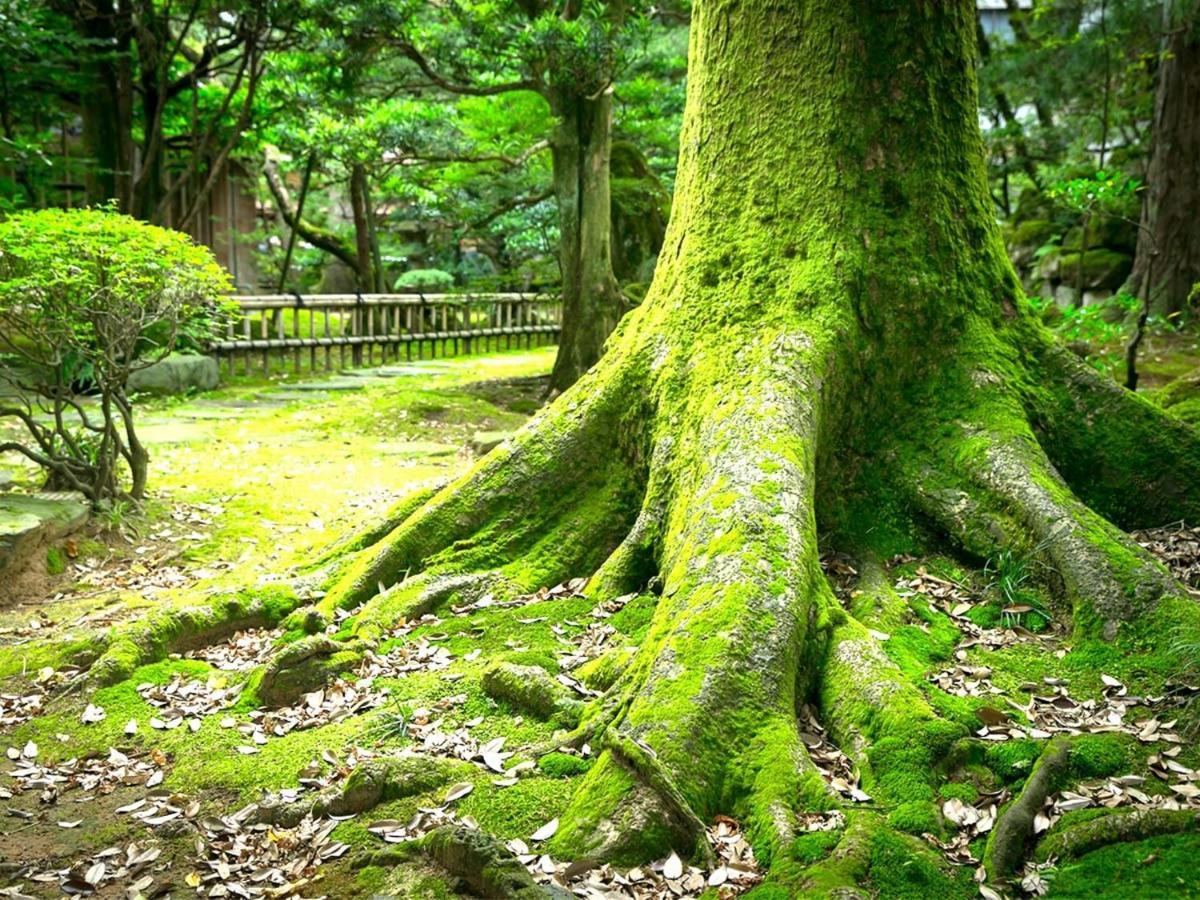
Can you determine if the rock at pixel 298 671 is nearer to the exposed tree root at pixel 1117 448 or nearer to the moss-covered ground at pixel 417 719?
the moss-covered ground at pixel 417 719

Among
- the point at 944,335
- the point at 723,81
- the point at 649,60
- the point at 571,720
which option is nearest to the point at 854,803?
the point at 571,720

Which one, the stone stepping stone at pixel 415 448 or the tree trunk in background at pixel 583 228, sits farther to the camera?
the tree trunk in background at pixel 583 228

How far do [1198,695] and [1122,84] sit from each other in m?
16.8

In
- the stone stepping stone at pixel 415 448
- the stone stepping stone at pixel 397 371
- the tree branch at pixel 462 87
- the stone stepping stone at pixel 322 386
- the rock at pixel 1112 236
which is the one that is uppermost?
the tree branch at pixel 462 87

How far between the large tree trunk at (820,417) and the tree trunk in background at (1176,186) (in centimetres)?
931

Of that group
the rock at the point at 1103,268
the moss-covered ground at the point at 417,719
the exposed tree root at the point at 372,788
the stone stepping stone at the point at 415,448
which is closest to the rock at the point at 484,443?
the stone stepping stone at the point at 415,448

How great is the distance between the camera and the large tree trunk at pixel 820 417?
4070mm

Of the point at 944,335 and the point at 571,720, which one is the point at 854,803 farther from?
the point at 944,335

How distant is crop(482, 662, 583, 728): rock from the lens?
396 cm

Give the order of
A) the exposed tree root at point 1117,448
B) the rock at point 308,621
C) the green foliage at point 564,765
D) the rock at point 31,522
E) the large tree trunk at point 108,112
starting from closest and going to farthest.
Result: 1. the green foliage at point 564,765
2. the exposed tree root at point 1117,448
3. the rock at point 308,621
4. the rock at point 31,522
5. the large tree trunk at point 108,112

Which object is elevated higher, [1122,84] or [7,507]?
[1122,84]

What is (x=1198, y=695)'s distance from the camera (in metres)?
3.45

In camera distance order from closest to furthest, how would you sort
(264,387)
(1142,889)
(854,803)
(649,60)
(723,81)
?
1. (1142,889)
2. (854,803)
3. (723,81)
4. (264,387)
5. (649,60)

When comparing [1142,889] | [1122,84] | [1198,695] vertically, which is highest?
[1122,84]
